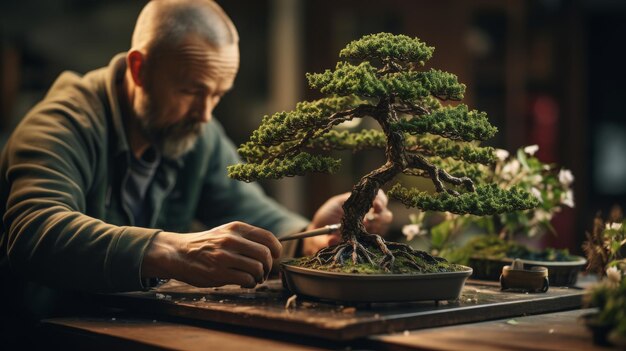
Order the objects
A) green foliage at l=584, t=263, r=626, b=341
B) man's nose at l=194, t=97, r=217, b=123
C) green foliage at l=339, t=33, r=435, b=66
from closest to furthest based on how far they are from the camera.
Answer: green foliage at l=584, t=263, r=626, b=341
green foliage at l=339, t=33, r=435, b=66
man's nose at l=194, t=97, r=217, b=123

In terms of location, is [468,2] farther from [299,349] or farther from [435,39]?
[299,349]

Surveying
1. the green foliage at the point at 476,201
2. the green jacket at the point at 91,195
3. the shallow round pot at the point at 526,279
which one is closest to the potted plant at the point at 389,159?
the green foliage at the point at 476,201

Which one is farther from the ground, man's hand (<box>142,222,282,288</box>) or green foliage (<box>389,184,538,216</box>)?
green foliage (<box>389,184,538,216</box>)

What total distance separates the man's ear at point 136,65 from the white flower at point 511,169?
→ 1.19 meters

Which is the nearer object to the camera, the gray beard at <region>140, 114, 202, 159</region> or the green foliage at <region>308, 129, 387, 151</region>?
the green foliage at <region>308, 129, 387, 151</region>

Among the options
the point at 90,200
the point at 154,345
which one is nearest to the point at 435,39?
the point at 90,200

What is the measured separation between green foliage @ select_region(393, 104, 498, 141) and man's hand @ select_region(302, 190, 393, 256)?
2.04ft

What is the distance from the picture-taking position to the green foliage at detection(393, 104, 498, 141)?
190 cm

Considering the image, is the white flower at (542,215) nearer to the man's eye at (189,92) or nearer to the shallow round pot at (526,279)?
the shallow round pot at (526,279)

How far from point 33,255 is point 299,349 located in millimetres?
843

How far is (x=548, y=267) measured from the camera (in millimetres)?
2395

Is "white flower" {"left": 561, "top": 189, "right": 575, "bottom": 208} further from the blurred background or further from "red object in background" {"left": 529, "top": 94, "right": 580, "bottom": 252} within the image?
"red object in background" {"left": 529, "top": 94, "right": 580, "bottom": 252}

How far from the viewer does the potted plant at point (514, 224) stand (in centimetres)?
251

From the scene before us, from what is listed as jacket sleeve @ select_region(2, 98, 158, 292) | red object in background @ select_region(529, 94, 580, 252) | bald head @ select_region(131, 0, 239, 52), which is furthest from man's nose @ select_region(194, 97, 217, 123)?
red object in background @ select_region(529, 94, 580, 252)
